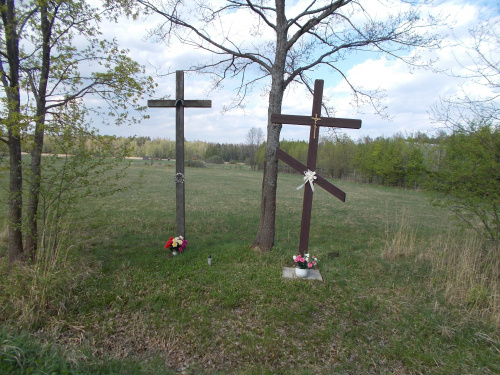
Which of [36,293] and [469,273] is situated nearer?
[36,293]

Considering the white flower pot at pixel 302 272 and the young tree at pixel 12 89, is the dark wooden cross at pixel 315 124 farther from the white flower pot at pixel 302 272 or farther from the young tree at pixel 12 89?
the young tree at pixel 12 89

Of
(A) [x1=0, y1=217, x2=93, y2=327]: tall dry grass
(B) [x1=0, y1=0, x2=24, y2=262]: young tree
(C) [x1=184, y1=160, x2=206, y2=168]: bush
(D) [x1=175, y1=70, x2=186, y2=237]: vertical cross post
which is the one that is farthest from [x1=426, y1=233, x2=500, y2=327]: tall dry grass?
(C) [x1=184, y1=160, x2=206, y2=168]: bush

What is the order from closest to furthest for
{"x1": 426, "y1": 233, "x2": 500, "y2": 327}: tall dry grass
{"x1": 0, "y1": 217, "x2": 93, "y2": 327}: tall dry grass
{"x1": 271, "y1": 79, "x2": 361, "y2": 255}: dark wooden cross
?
{"x1": 0, "y1": 217, "x2": 93, "y2": 327}: tall dry grass < {"x1": 426, "y1": 233, "x2": 500, "y2": 327}: tall dry grass < {"x1": 271, "y1": 79, "x2": 361, "y2": 255}: dark wooden cross

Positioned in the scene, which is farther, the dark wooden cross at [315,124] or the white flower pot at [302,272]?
the dark wooden cross at [315,124]

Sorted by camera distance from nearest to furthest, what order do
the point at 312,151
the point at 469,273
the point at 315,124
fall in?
1. the point at 469,273
2. the point at 315,124
3. the point at 312,151

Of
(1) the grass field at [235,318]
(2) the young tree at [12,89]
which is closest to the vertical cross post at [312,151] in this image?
(1) the grass field at [235,318]

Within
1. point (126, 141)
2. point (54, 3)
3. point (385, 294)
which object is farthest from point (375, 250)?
point (54, 3)

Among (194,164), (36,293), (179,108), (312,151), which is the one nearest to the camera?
(36,293)

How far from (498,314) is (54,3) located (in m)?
8.38

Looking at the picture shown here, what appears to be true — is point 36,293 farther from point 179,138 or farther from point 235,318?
point 179,138

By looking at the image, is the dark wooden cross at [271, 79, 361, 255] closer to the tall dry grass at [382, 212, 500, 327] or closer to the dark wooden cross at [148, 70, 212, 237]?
the dark wooden cross at [148, 70, 212, 237]

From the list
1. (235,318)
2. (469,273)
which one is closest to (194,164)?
(235,318)

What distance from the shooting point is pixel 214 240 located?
7.36 m

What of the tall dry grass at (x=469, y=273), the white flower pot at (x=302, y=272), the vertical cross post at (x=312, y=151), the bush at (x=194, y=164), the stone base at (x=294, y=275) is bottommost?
the bush at (x=194, y=164)
